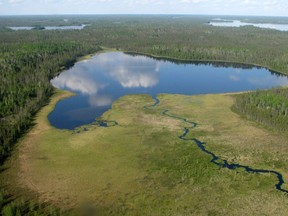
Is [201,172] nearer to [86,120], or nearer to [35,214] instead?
[35,214]

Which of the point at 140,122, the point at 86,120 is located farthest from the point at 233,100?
the point at 86,120

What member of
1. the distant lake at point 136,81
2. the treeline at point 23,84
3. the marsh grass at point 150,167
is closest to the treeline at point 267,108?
the marsh grass at point 150,167

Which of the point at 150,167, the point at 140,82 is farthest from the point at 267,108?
the point at 140,82

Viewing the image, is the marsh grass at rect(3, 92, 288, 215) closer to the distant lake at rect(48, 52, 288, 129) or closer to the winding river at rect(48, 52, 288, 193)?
the winding river at rect(48, 52, 288, 193)

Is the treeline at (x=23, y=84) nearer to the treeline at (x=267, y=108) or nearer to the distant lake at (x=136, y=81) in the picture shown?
the distant lake at (x=136, y=81)

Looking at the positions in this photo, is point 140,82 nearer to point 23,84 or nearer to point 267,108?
point 23,84
